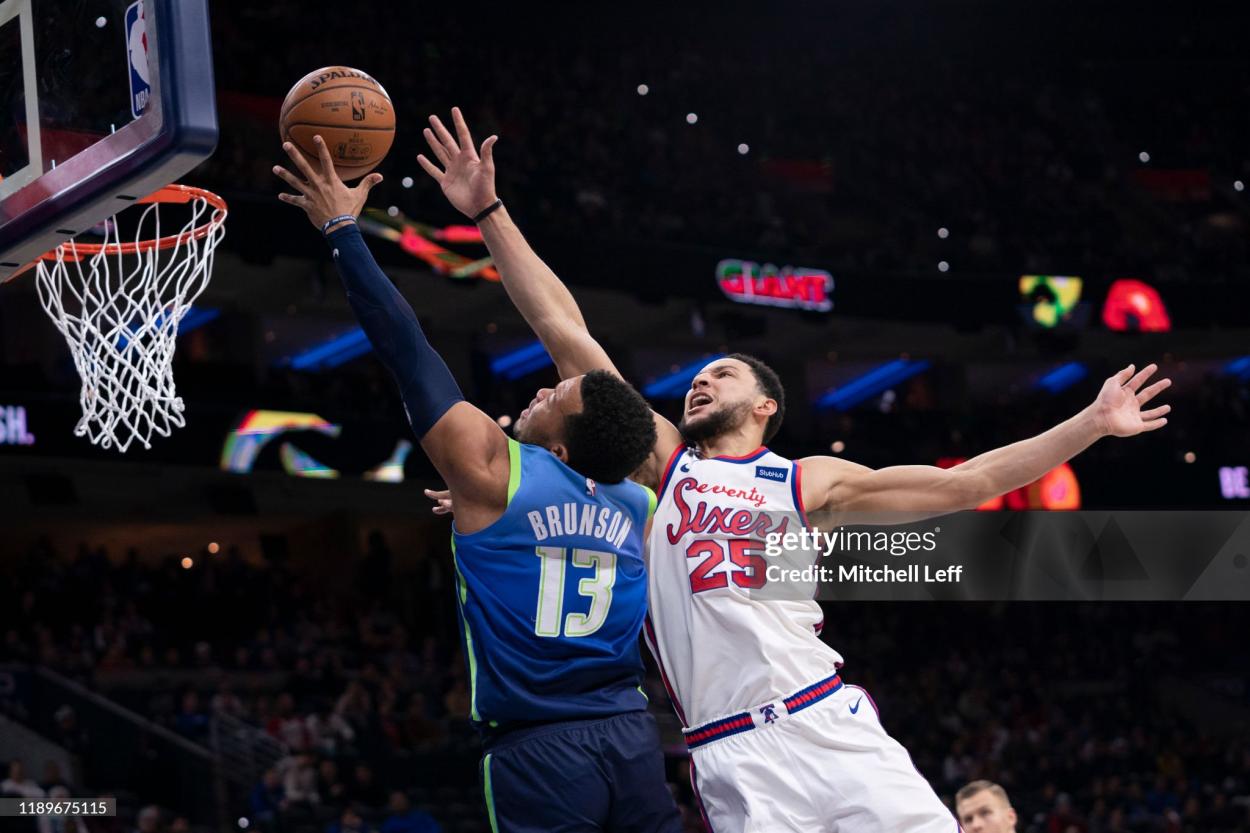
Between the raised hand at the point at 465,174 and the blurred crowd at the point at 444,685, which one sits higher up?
the raised hand at the point at 465,174

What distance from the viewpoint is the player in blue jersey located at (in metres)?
3.74

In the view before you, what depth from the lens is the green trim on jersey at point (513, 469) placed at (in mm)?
3857

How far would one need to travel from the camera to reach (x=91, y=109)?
4.70 metres

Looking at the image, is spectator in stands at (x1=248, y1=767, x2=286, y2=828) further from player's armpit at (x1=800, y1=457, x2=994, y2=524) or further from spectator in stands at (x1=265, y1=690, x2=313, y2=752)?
player's armpit at (x1=800, y1=457, x2=994, y2=524)

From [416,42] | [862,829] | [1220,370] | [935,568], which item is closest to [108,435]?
[862,829]

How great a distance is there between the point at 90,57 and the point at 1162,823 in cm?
1372

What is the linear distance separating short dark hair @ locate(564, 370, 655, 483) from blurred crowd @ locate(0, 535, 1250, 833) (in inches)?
300

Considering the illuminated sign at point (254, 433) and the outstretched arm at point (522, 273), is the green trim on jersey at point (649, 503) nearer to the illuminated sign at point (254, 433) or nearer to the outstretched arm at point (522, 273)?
the outstretched arm at point (522, 273)

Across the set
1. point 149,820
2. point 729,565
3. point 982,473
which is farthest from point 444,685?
point 982,473

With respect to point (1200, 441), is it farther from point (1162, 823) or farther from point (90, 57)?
point (90, 57)

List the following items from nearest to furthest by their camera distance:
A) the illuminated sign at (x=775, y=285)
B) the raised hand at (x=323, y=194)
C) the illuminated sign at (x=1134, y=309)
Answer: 1. the raised hand at (x=323, y=194)
2. the illuminated sign at (x=775, y=285)
3. the illuminated sign at (x=1134, y=309)

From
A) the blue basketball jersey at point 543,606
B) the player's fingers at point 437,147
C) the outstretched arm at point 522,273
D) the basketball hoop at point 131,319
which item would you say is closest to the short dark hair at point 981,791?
the outstretched arm at point 522,273

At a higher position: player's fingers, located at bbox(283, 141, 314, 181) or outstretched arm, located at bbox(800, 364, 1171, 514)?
player's fingers, located at bbox(283, 141, 314, 181)

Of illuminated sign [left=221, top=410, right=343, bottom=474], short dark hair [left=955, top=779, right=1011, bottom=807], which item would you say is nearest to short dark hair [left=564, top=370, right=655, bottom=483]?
short dark hair [left=955, top=779, right=1011, bottom=807]
